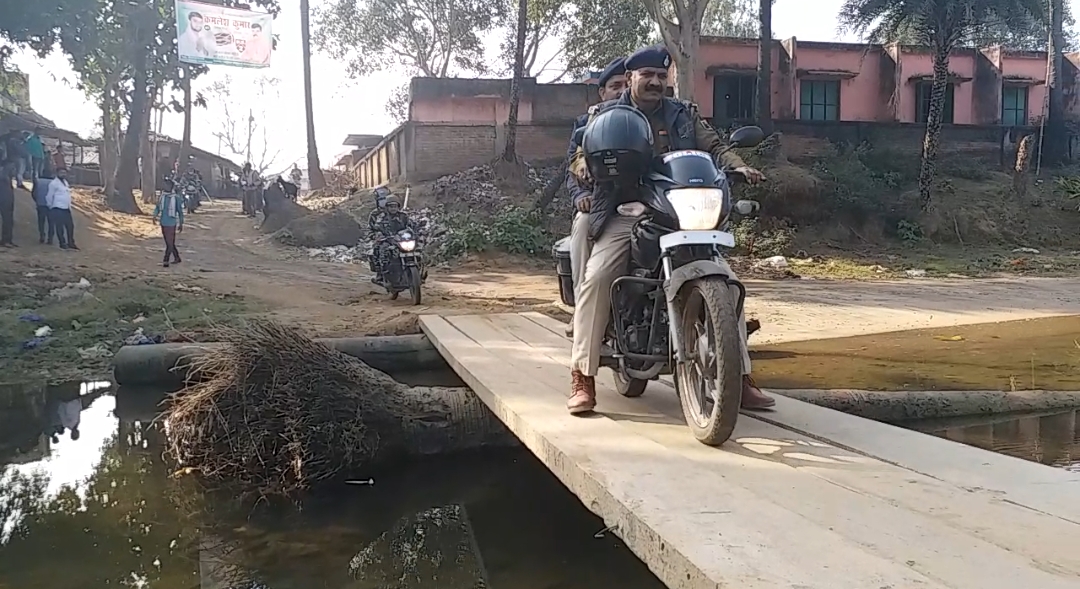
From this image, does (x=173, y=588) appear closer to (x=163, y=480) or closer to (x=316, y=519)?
(x=316, y=519)

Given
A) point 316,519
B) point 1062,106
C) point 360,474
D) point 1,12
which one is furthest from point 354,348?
point 1062,106

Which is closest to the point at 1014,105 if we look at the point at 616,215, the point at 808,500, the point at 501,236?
the point at 501,236

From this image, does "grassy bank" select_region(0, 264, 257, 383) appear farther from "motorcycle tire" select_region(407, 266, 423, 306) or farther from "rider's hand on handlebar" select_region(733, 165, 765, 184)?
"rider's hand on handlebar" select_region(733, 165, 765, 184)

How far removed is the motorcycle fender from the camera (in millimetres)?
2799

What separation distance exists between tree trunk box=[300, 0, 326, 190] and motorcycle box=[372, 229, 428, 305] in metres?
19.5

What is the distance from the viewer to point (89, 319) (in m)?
8.54

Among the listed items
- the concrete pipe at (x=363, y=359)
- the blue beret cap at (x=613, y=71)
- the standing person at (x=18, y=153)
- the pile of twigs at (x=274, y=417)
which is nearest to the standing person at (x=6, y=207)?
the standing person at (x=18, y=153)

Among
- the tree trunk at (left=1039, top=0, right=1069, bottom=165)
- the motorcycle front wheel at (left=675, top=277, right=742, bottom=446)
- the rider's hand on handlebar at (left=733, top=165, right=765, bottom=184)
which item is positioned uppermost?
the tree trunk at (left=1039, top=0, right=1069, bottom=165)

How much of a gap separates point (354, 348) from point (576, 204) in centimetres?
337

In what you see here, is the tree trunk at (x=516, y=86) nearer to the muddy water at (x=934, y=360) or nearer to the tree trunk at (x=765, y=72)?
the tree trunk at (x=765, y=72)

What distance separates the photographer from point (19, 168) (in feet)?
58.7

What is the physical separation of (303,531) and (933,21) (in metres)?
20.0

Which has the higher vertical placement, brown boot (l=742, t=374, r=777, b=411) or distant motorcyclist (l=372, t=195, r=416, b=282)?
distant motorcyclist (l=372, t=195, r=416, b=282)

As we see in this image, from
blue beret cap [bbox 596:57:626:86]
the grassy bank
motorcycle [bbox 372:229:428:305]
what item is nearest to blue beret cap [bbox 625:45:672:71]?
blue beret cap [bbox 596:57:626:86]
